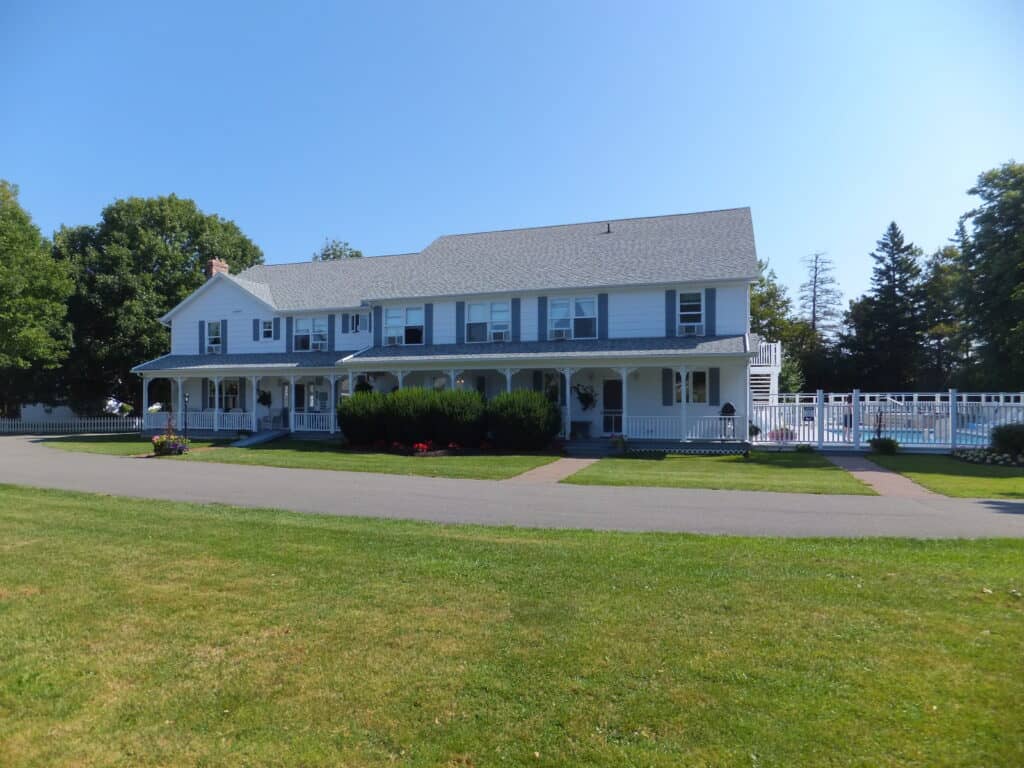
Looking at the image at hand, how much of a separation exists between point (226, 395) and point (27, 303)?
43.1 feet

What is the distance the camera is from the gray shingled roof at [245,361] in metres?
30.6

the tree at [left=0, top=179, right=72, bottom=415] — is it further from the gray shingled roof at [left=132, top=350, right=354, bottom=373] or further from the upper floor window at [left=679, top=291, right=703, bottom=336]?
the upper floor window at [left=679, top=291, right=703, bottom=336]

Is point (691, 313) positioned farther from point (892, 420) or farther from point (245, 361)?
point (245, 361)

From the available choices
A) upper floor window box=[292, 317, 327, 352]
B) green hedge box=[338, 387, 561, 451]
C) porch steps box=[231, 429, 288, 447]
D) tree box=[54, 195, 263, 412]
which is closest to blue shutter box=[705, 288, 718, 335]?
green hedge box=[338, 387, 561, 451]

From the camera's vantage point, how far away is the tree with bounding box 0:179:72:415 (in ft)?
120

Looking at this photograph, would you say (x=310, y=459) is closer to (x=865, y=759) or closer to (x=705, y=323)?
(x=705, y=323)

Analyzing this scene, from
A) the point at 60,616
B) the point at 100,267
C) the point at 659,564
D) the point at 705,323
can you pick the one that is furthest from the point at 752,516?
the point at 100,267

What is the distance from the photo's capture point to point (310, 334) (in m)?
33.0

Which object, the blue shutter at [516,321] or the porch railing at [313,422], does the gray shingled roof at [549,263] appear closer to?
the blue shutter at [516,321]

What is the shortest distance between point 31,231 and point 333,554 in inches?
1661

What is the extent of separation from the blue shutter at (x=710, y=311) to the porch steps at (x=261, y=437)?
1847 cm

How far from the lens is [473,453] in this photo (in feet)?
75.5

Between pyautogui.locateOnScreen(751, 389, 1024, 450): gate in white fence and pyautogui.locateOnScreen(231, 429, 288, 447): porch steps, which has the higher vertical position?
pyautogui.locateOnScreen(751, 389, 1024, 450): gate in white fence

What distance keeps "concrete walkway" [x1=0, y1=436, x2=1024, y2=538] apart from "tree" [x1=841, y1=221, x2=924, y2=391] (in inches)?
1926
